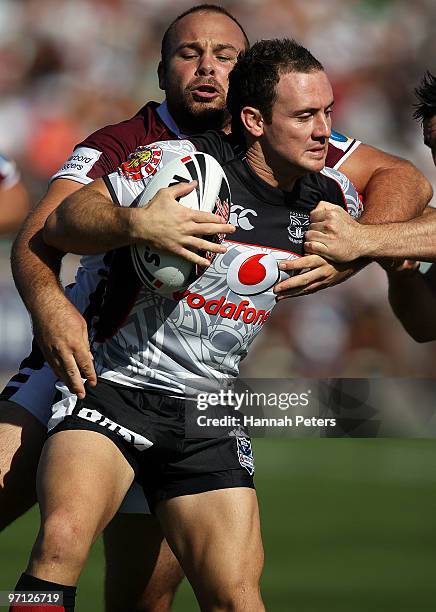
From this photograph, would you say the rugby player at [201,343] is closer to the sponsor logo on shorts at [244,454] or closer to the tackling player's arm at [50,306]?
the sponsor logo on shorts at [244,454]

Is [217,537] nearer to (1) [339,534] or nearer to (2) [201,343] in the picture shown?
(2) [201,343]

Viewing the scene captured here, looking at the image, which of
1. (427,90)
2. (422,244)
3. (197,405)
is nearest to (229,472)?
(197,405)

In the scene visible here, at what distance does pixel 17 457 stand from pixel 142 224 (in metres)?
1.26

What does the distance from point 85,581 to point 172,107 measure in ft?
9.63

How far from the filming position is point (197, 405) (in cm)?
386

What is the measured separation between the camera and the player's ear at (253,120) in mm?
3914

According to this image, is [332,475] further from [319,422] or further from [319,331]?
[319,331]

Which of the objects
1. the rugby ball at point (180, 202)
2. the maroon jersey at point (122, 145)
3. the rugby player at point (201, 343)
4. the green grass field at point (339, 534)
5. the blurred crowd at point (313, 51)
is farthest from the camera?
the blurred crowd at point (313, 51)

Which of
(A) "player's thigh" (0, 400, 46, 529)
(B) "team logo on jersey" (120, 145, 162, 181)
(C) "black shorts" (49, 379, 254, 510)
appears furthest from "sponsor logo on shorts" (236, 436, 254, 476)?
(B) "team logo on jersey" (120, 145, 162, 181)

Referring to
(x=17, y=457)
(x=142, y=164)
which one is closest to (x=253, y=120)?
(x=142, y=164)

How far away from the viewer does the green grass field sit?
572cm

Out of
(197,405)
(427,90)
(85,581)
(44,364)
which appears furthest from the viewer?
(85,581)

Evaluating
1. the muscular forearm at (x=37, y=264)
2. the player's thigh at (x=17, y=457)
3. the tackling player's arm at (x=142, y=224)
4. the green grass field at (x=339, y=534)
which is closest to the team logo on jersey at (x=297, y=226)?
the tackling player's arm at (x=142, y=224)

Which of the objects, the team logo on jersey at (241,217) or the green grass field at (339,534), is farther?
the green grass field at (339,534)
